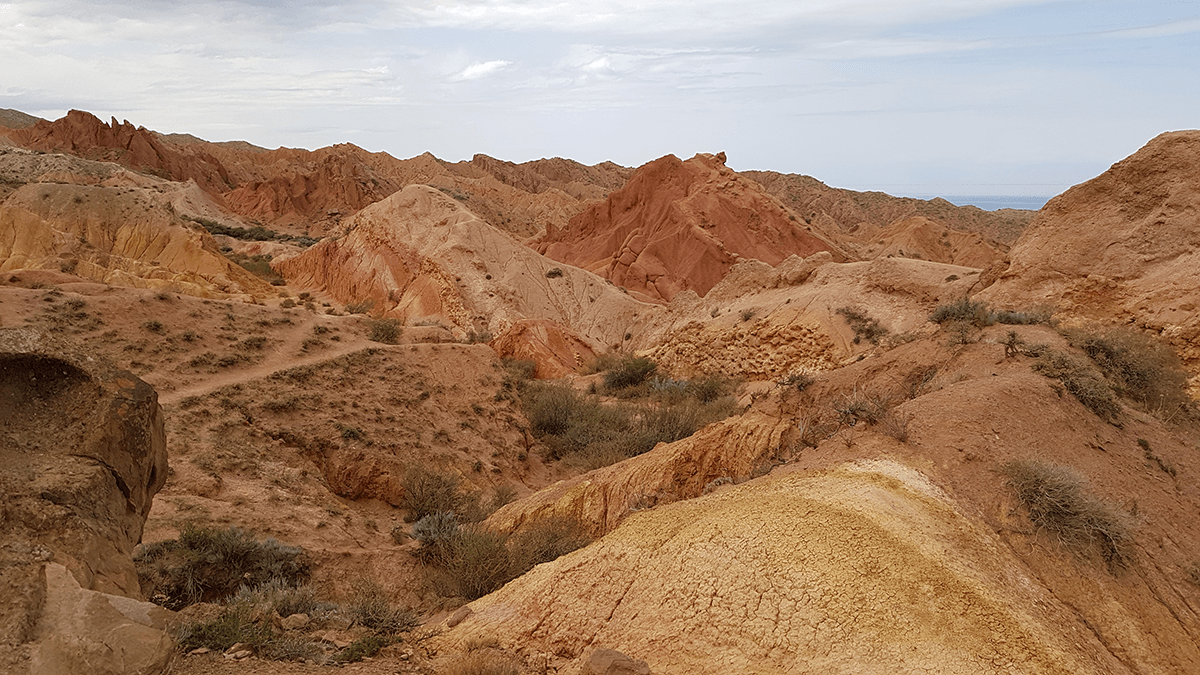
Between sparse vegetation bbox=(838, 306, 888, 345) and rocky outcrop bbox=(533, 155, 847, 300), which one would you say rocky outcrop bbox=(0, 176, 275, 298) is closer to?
rocky outcrop bbox=(533, 155, 847, 300)

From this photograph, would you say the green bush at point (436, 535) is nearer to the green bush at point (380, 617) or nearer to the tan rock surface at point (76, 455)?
the green bush at point (380, 617)

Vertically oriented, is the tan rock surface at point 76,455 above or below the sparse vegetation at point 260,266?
above

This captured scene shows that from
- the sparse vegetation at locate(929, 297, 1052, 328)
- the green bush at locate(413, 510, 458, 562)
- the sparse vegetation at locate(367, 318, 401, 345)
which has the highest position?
the sparse vegetation at locate(929, 297, 1052, 328)

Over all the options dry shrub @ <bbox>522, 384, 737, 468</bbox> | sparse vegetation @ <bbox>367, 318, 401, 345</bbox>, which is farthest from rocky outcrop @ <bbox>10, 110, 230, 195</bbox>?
dry shrub @ <bbox>522, 384, 737, 468</bbox>

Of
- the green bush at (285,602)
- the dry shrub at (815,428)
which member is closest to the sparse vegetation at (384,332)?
A: the green bush at (285,602)

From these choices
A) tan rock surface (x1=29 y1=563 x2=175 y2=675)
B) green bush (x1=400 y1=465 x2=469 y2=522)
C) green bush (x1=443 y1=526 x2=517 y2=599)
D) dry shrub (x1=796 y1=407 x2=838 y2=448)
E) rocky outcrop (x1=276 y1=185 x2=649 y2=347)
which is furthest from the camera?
rocky outcrop (x1=276 y1=185 x2=649 y2=347)

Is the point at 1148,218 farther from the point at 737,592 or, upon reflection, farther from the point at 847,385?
the point at 737,592

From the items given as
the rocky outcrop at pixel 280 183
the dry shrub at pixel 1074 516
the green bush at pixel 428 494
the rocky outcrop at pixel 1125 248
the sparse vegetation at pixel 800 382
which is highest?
the rocky outcrop at pixel 280 183
